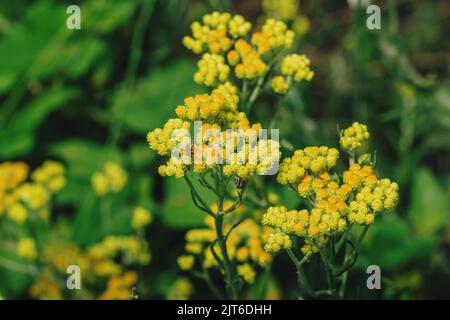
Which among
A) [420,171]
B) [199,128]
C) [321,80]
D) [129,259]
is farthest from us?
[321,80]

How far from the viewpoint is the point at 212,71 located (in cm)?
201

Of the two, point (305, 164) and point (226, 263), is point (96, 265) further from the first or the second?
point (305, 164)

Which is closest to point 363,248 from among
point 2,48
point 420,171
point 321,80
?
point 420,171

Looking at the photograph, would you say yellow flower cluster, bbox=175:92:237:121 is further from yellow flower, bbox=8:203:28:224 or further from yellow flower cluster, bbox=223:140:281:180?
yellow flower, bbox=8:203:28:224

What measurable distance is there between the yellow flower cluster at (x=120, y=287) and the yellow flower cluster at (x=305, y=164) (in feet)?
4.00

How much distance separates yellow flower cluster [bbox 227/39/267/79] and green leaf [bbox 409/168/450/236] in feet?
5.37

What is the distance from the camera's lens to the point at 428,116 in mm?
3586

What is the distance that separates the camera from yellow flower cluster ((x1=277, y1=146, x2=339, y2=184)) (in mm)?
1810

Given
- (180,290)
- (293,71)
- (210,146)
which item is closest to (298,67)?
(293,71)

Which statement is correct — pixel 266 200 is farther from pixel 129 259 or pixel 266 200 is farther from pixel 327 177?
pixel 129 259

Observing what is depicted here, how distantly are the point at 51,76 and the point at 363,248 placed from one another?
6.46 ft

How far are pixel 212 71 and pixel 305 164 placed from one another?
43 centimetres

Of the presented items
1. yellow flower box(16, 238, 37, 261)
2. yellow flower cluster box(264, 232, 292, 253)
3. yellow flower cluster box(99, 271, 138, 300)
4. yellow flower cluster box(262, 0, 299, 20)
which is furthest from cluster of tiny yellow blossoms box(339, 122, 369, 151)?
yellow flower cluster box(262, 0, 299, 20)

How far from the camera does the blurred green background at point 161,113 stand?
3156 millimetres
